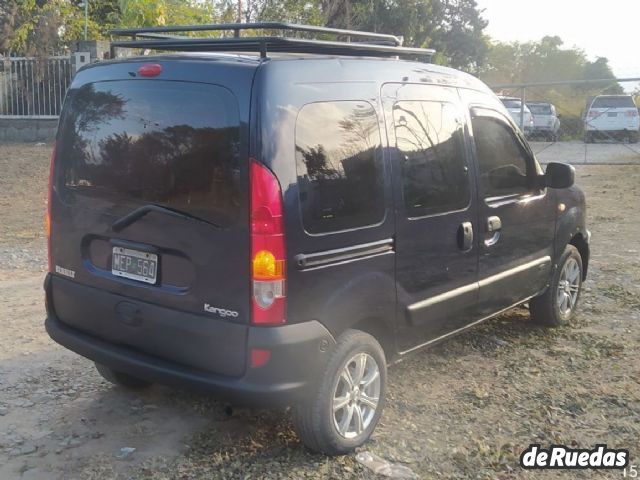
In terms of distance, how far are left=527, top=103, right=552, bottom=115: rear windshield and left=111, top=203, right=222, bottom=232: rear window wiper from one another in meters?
24.5

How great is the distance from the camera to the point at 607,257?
8.25m

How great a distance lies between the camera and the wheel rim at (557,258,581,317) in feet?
19.0

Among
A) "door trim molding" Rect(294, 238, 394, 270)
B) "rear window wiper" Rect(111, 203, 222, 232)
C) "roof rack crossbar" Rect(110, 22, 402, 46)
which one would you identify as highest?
"roof rack crossbar" Rect(110, 22, 402, 46)

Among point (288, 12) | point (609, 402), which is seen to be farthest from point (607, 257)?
point (288, 12)

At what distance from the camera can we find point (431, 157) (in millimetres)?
4156

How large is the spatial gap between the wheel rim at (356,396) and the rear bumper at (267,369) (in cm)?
25

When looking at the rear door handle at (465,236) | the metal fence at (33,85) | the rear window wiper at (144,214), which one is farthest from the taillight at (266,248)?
the metal fence at (33,85)

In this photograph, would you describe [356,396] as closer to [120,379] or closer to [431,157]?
[431,157]

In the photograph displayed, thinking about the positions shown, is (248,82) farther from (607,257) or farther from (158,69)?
(607,257)

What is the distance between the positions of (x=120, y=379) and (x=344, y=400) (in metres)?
1.49

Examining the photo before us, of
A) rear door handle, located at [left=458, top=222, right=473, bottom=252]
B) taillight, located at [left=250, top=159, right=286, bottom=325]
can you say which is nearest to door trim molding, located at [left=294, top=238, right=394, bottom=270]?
taillight, located at [left=250, top=159, right=286, bottom=325]

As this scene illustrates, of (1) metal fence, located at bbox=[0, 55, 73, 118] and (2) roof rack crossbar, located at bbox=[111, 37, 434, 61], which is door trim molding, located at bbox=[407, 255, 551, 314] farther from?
(1) metal fence, located at bbox=[0, 55, 73, 118]

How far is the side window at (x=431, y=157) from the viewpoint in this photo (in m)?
3.95

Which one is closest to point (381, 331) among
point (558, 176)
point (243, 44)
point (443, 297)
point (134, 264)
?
point (443, 297)
